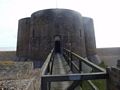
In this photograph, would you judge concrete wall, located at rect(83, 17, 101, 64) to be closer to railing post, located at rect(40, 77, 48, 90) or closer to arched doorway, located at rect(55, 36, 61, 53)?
arched doorway, located at rect(55, 36, 61, 53)

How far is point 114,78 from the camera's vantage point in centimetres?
204


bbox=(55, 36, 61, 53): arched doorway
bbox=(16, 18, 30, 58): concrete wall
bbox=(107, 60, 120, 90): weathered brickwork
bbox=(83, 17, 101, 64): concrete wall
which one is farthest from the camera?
bbox=(83, 17, 101, 64): concrete wall

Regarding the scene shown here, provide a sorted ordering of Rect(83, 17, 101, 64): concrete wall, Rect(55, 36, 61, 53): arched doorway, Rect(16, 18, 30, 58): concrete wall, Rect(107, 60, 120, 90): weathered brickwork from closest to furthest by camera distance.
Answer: Rect(107, 60, 120, 90): weathered brickwork, Rect(55, 36, 61, 53): arched doorway, Rect(16, 18, 30, 58): concrete wall, Rect(83, 17, 101, 64): concrete wall

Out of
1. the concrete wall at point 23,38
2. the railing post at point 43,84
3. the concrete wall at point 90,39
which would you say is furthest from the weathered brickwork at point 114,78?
the concrete wall at point 90,39

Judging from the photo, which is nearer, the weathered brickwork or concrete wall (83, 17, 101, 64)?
the weathered brickwork

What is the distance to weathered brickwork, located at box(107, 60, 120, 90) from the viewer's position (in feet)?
6.46

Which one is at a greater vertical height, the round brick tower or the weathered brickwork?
the round brick tower

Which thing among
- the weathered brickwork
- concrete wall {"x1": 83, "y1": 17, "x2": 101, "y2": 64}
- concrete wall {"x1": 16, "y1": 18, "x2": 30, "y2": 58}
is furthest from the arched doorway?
the weathered brickwork

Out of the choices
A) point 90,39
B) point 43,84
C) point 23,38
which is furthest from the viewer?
point 90,39

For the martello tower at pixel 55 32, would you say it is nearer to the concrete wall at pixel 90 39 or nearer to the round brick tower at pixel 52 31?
the round brick tower at pixel 52 31

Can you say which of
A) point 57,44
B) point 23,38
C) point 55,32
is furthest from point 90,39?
point 23,38

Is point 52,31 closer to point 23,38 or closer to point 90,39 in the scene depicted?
point 23,38

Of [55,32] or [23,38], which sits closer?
[55,32]

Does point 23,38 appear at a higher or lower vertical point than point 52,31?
lower
